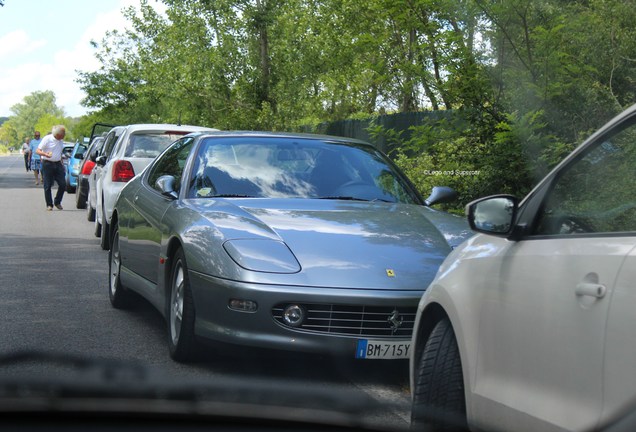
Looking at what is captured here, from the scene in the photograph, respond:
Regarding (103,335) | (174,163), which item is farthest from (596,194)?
(174,163)

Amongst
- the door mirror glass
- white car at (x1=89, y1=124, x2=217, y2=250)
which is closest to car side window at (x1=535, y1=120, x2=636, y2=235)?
the door mirror glass

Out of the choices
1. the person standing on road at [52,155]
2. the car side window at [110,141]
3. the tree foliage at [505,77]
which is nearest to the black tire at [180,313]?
the tree foliage at [505,77]

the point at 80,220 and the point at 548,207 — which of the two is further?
the point at 80,220

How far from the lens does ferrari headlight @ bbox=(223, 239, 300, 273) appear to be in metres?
5.84

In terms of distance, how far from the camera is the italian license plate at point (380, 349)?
5734 mm

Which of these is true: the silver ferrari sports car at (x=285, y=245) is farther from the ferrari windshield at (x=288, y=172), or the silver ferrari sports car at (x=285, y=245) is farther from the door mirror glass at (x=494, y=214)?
the door mirror glass at (x=494, y=214)

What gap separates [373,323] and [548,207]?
84.0 inches

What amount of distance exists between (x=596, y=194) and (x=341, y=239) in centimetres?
264

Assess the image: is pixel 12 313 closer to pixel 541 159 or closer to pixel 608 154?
pixel 608 154

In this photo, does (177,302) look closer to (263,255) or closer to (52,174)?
(263,255)

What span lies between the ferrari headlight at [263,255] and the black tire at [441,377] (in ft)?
5.58

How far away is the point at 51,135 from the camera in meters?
21.2

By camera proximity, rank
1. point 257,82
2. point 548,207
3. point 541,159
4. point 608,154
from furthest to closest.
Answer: point 257,82
point 541,159
point 608,154
point 548,207

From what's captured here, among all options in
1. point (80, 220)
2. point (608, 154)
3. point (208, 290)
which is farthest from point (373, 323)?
point (80, 220)
